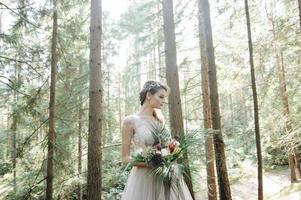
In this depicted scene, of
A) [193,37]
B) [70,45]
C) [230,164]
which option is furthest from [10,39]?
[230,164]

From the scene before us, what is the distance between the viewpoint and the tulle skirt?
2830mm

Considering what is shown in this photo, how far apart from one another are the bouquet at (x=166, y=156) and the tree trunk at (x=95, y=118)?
3.23 m

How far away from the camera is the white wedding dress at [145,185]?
2834mm

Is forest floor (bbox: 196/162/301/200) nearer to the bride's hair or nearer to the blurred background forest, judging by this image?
the blurred background forest

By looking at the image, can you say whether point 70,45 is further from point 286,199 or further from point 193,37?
point 286,199

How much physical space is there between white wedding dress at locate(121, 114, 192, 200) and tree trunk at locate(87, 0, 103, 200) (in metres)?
3.09

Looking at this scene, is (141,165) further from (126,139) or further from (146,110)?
(146,110)

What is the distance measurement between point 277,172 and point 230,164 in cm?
365

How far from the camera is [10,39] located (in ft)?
23.3

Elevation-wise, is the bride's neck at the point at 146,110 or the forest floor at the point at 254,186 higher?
the bride's neck at the point at 146,110

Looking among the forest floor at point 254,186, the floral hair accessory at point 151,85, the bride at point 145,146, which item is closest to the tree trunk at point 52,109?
the forest floor at point 254,186

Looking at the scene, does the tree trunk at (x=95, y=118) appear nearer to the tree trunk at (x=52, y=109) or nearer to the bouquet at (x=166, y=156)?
the tree trunk at (x=52, y=109)

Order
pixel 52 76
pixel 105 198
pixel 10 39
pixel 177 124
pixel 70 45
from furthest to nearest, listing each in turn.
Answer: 1. pixel 105 198
2. pixel 70 45
3. pixel 52 76
4. pixel 10 39
5. pixel 177 124

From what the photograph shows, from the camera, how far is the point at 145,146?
9.60 feet
